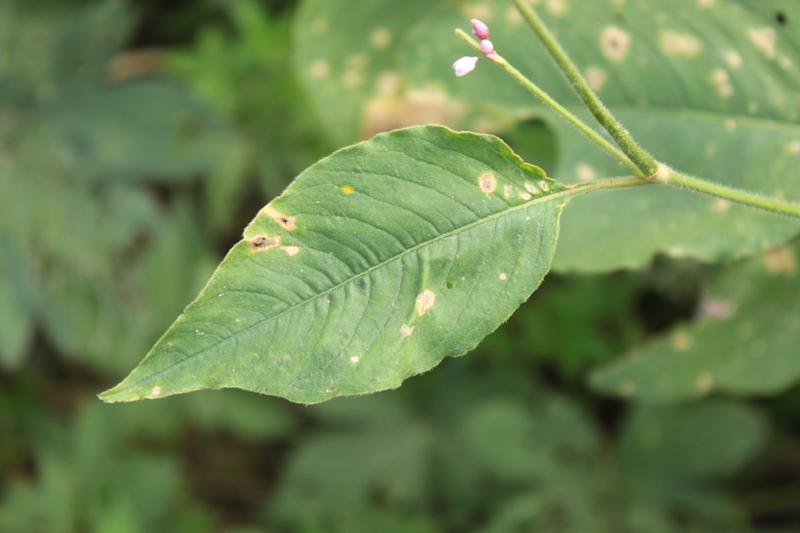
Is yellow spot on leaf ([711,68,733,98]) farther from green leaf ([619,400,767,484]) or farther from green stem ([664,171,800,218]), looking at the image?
green leaf ([619,400,767,484])

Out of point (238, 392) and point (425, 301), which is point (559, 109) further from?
point (238, 392)

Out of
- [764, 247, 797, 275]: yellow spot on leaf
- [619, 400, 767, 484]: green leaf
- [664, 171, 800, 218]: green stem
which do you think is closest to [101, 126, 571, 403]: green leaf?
[664, 171, 800, 218]: green stem

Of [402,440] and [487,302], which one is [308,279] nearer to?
[487,302]

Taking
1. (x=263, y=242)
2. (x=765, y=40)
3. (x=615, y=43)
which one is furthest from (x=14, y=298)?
(x=765, y=40)

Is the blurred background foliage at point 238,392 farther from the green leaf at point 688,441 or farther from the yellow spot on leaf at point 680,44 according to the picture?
the yellow spot on leaf at point 680,44

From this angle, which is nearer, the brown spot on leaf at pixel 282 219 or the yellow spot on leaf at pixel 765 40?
the brown spot on leaf at pixel 282 219

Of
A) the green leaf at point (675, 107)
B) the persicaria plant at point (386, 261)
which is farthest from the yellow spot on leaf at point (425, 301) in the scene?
the green leaf at point (675, 107)
